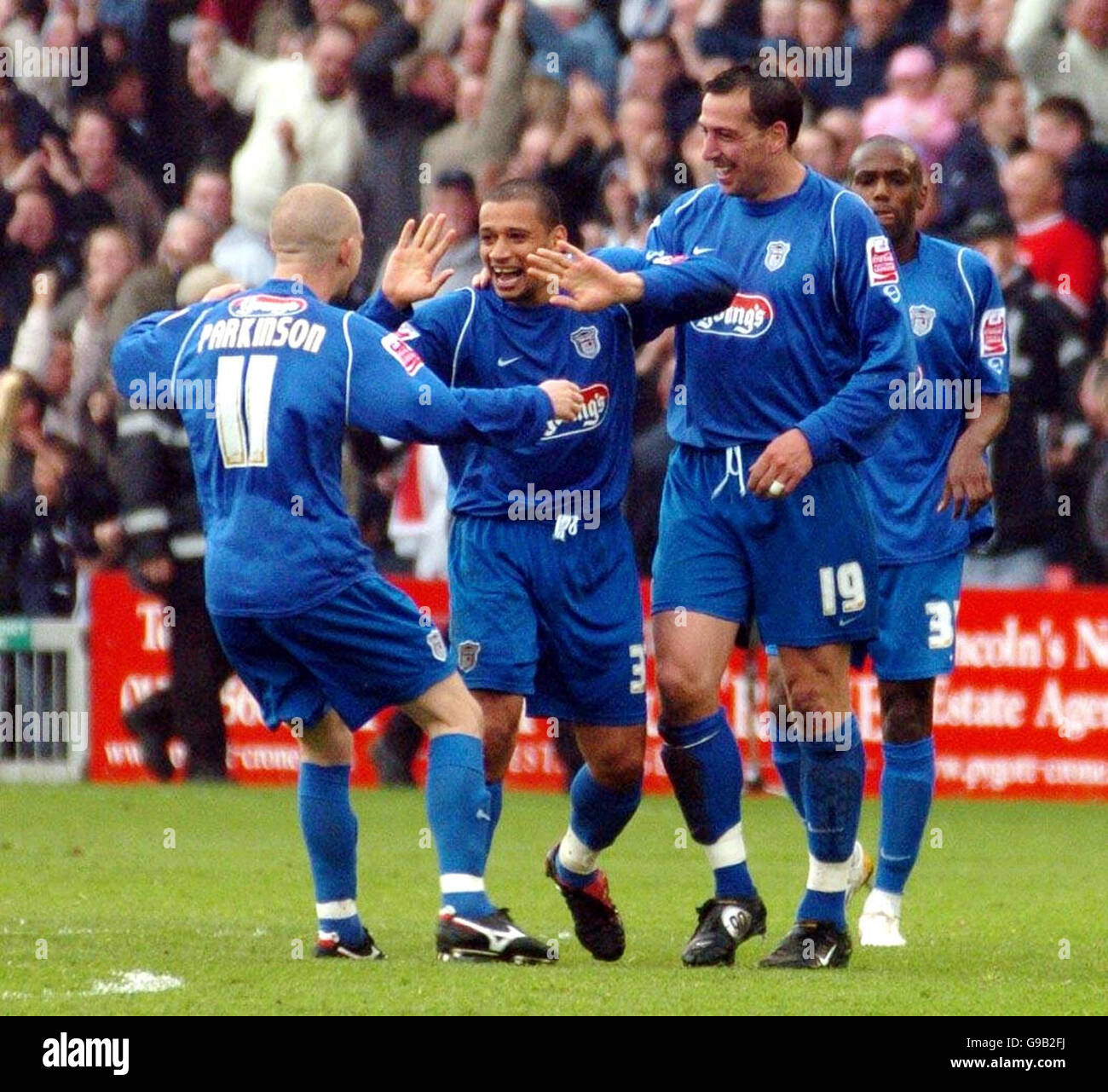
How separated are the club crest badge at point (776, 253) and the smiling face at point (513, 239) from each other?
580mm

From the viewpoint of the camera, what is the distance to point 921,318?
8.32 meters

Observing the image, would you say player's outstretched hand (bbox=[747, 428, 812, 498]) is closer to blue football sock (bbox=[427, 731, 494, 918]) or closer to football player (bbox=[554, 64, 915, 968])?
football player (bbox=[554, 64, 915, 968])

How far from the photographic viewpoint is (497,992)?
601 cm

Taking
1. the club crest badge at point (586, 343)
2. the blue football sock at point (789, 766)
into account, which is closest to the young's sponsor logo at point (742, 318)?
the club crest badge at point (586, 343)

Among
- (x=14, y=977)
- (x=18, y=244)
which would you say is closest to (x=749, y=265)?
(x=14, y=977)

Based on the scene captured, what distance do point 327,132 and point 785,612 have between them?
9339 mm

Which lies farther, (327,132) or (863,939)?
(327,132)

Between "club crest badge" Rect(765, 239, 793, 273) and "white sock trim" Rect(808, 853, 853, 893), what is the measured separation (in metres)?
1.66

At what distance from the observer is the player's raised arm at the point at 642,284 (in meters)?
6.81

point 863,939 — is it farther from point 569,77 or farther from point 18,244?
point 18,244

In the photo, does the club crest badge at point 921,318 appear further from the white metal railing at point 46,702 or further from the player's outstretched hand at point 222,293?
the white metal railing at point 46,702

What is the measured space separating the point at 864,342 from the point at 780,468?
1.71ft

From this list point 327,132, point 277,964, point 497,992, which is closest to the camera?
point 497,992

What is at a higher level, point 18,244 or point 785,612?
point 18,244
